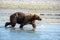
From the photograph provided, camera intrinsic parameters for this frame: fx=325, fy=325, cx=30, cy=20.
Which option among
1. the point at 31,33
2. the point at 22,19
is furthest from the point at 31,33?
the point at 22,19

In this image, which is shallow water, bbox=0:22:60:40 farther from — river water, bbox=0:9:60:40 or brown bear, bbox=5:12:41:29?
brown bear, bbox=5:12:41:29

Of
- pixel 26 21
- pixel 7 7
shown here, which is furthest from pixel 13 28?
pixel 7 7

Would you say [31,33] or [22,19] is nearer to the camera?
[31,33]

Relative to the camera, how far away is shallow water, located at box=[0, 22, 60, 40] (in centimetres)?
1298

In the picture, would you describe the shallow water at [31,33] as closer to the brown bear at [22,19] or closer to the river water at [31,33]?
the river water at [31,33]

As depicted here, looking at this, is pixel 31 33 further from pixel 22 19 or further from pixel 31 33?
pixel 22 19

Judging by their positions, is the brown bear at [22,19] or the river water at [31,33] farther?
the brown bear at [22,19]

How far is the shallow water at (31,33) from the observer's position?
42.6 feet

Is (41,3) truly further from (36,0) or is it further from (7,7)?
(7,7)

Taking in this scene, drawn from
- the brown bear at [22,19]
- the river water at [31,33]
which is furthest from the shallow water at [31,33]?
the brown bear at [22,19]

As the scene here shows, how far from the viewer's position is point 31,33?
13.9m

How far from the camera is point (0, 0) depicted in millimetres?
29453

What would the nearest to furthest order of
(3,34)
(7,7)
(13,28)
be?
(3,34)
(13,28)
(7,7)

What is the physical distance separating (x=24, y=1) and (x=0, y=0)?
219cm
